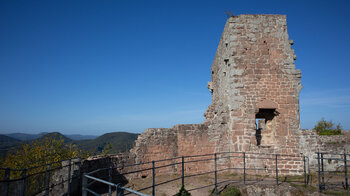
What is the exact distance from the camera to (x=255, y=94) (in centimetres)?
1023

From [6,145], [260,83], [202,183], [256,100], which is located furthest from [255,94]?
[6,145]

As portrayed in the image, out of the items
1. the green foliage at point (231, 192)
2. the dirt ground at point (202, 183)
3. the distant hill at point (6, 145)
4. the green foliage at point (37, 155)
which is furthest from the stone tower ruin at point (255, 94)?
the distant hill at point (6, 145)

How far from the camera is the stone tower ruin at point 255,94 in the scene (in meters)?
9.97

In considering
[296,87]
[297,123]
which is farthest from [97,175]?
[296,87]

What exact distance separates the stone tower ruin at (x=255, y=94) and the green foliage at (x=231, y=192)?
245 centimetres

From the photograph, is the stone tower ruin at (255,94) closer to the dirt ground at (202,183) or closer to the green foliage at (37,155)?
the dirt ground at (202,183)

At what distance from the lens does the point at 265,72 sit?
34.1ft

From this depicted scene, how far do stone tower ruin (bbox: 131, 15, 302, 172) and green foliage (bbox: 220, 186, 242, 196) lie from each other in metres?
2.45

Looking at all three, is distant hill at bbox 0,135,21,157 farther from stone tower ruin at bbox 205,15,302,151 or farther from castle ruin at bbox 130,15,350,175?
stone tower ruin at bbox 205,15,302,151

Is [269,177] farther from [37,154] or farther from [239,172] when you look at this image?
[37,154]

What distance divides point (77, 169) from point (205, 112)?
765cm

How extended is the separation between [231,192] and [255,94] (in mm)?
4813

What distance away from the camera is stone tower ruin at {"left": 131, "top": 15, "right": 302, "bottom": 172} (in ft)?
A: 32.7

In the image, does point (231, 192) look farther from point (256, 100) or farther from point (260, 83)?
point (260, 83)
